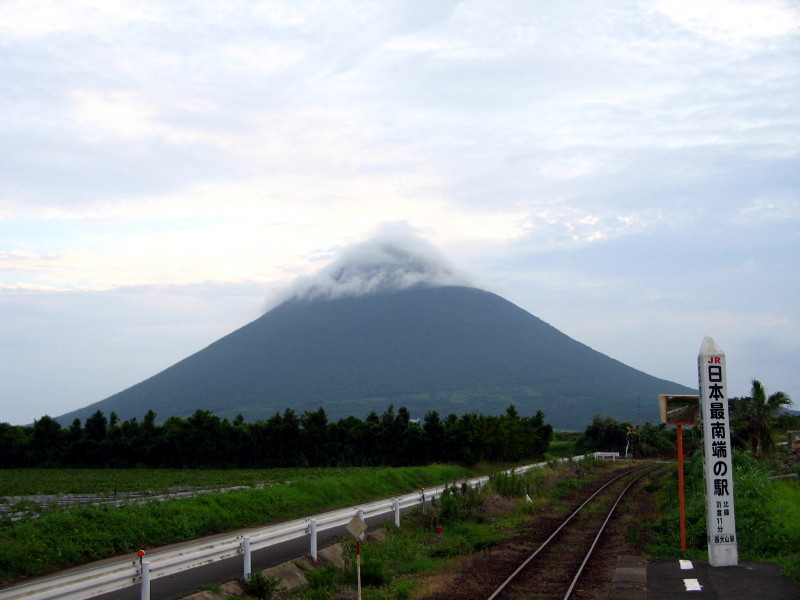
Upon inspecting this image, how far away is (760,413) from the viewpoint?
125ft

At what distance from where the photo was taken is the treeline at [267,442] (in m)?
47.8

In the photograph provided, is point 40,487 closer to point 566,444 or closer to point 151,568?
point 151,568

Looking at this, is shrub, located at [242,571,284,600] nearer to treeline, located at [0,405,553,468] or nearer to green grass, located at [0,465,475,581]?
green grass, located at [0,465,475,581]

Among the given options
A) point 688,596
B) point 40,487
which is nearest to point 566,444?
point 40,487

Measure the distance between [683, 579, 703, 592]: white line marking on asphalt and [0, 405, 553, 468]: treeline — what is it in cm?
3576

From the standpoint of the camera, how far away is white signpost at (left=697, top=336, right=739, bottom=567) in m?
11.9

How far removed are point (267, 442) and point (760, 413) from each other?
30.3m

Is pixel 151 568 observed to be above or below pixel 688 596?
above

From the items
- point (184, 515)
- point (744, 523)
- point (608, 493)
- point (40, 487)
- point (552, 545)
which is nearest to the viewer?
point (744, 523)

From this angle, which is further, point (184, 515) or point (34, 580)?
point (184, 515)

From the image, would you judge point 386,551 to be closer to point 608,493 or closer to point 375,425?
point 608,493

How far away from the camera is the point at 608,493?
28984 mm

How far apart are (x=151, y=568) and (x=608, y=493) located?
23.0m

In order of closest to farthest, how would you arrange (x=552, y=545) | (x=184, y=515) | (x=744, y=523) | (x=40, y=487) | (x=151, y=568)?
(x=151, y=568), (x=744, y=523), (x=552, y=545), (x=184, y=515), (x=40, y=487)
